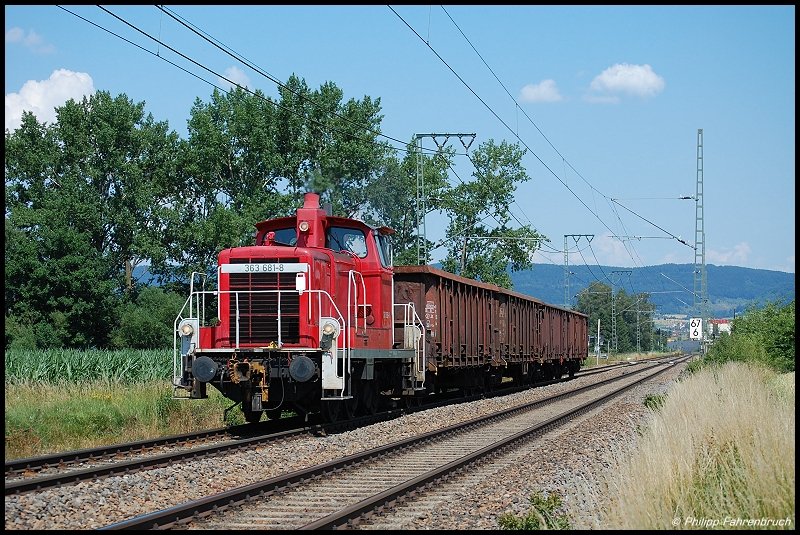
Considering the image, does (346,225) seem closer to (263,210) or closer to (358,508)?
(358,508)

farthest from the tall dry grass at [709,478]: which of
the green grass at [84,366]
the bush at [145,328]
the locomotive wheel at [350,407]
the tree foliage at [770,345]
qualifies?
the bush at [145,328]

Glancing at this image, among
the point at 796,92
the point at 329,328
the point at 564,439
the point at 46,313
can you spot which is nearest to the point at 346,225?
the point at 329,328

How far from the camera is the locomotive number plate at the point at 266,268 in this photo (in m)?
16.2

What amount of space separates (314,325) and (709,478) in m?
8.37

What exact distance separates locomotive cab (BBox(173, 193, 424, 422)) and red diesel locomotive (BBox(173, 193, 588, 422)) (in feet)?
0.06

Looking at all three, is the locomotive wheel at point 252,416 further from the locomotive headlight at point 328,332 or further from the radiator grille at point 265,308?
the locomotive headlight at point 328,332

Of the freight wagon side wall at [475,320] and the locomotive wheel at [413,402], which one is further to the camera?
the locomotive wheel at [413,402]

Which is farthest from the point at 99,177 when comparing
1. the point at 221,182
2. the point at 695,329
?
the point at 695,329

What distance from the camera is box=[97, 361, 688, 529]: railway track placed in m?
9.18

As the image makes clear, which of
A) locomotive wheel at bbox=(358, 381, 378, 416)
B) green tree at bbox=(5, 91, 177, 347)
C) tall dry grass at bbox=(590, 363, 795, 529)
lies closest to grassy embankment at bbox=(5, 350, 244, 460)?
locomotive wheel at bbox=(358, 381, 378, 416)

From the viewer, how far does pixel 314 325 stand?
16.5 metres

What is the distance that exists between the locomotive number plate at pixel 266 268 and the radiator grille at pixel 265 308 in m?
0.07

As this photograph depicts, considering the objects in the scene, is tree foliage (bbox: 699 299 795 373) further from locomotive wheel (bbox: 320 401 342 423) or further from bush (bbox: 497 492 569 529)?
bush (bbox: 497 492 569 529)

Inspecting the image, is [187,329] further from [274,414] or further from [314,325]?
[274,414]
